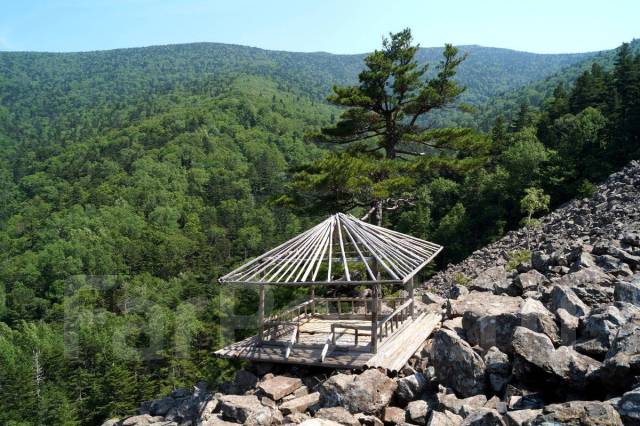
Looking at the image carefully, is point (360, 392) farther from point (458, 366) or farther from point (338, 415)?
point (458, 366)

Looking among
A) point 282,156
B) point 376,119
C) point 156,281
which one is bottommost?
point 156,281

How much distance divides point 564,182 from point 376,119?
15.7 m

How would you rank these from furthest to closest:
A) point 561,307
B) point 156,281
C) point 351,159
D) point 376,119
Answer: point 156,281, point 376,119, point 351,159, point 561,307

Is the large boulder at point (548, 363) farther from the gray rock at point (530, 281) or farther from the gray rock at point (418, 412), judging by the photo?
the gray rock at point (530, 281)

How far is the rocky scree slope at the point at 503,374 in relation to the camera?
5.48 meters

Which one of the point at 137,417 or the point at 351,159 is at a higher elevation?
the point at 351,159

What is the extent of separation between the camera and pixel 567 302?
27.6ft

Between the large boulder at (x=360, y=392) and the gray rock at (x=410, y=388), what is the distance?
184mm

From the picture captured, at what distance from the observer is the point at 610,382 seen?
17.8 feet

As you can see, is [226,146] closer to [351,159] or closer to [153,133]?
[153,133]

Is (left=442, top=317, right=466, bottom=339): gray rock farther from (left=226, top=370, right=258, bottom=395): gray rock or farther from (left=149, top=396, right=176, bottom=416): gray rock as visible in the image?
(left=149, top=396, right=176, bottom=416): gray rock

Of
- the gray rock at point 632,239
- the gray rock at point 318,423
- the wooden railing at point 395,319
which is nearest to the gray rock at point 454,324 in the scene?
the wooden railing at point 395,319

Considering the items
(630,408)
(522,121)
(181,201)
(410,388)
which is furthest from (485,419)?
(181,201)

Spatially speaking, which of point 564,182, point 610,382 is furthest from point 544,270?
point 564,182
